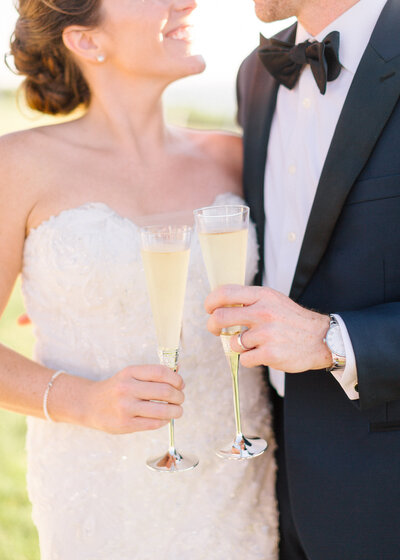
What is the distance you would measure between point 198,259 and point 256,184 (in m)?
0.40

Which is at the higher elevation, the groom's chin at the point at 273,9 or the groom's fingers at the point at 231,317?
the groom's chin at the point at 273,9

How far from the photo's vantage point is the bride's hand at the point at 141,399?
2100 mm

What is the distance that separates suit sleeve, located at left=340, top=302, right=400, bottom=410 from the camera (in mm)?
2021

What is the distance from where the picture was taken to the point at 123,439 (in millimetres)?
2621

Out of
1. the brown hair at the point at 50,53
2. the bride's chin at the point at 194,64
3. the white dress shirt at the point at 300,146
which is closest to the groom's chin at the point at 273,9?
the white dress shirt at the point at 300,146

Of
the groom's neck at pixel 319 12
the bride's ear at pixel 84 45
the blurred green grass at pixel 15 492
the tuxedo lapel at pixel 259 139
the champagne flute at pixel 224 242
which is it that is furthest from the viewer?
the blurred green grass at pixel 15 492

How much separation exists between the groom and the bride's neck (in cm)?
55

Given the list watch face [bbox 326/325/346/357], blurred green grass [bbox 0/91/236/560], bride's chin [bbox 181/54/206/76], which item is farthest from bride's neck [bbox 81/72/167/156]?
watch face [bbox 326/325/346/357]

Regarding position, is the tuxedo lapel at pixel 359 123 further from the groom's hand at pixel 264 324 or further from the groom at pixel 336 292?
the groom's hand at pixel 264 324

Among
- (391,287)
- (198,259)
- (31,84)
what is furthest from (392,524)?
(31,84)

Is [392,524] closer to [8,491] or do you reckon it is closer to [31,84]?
[31,84]

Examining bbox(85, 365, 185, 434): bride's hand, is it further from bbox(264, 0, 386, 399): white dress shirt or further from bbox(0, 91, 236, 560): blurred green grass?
bbox(0, 91, 236, 560): blurred green grass

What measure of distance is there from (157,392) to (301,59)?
1.33 meters

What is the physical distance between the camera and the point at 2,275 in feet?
8.41
